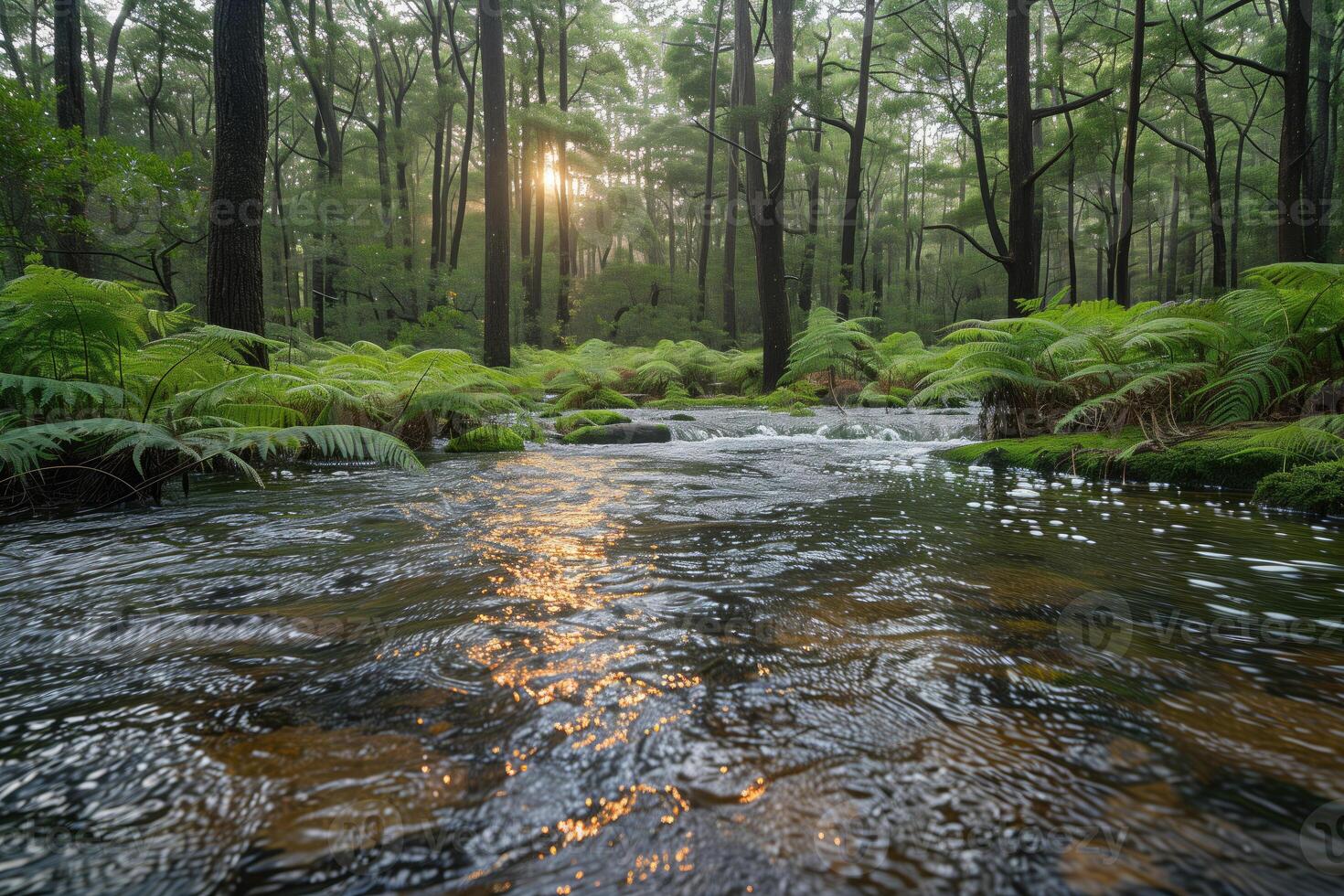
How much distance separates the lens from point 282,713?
1161 mm

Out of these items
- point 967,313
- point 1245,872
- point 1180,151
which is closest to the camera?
point 1245,872

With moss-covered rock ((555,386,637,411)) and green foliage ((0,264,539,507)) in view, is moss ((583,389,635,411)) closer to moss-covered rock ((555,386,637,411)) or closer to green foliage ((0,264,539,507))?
moss-covered rock ((555,386,637,411))

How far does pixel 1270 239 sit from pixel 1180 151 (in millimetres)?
7342

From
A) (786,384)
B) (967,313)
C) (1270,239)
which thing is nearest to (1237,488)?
(786,384)

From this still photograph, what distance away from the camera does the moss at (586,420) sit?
24.2 feet

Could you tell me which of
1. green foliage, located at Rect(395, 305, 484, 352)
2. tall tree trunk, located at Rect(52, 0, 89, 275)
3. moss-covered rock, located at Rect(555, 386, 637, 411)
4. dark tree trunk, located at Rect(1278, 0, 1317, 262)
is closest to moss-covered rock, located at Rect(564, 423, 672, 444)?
moss-covered rock, located at Rect(555, 386, 637, 411)

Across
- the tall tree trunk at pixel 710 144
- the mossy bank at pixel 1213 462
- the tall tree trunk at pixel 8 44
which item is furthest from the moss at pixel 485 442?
the tall tree trunk at pixel 8 44

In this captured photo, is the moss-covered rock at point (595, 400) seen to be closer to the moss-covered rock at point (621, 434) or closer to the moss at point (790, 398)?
the moss at point (790, 398)

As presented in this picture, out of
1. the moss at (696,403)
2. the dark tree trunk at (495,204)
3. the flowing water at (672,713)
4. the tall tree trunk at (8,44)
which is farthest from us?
the tall tree trunk at (8,44)

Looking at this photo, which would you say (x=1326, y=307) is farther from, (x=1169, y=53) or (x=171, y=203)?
(x=1169, y=53)

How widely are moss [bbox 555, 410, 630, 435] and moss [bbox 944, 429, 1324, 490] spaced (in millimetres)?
4234

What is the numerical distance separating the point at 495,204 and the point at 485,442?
5599 mm

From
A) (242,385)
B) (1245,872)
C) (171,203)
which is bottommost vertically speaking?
(1245,872)

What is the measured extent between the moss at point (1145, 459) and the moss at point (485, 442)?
406 centimetres
